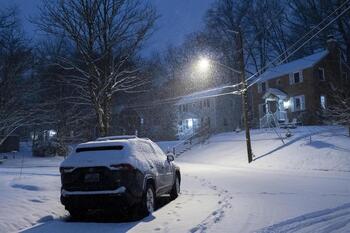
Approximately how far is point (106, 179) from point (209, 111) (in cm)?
4884

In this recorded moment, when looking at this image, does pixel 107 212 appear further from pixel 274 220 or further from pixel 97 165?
pixel 274 220

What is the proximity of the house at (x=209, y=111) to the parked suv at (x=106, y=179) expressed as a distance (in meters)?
44.5

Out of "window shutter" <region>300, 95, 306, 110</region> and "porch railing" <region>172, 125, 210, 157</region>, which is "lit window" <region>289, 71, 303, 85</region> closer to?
"window shutter" <region>300, 95, 306, 110</region>

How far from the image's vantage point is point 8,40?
31156mm

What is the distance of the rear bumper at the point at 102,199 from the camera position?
31.4 ft

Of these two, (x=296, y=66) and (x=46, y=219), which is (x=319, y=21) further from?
(x=46, y=219)

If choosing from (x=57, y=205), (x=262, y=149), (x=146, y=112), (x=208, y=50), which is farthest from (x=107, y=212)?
(x=208, y=50)

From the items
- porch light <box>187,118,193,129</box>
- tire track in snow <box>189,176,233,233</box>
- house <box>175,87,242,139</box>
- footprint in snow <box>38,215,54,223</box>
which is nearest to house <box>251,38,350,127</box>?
house <box>175,87,242,139</box>

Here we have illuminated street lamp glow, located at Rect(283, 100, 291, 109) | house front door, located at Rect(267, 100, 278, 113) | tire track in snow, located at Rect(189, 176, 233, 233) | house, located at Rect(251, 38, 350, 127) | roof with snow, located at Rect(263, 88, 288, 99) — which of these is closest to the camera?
tire track in snow, located at Rect(189, 176, 233, 233)

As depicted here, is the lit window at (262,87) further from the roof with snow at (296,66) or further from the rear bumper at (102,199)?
the rear bumper at (102,199)

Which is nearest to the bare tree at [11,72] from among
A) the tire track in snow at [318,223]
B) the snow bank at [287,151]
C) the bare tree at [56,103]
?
the bare tree at [56,103]

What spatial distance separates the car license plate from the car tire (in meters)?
1.14

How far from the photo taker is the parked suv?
9.62 m

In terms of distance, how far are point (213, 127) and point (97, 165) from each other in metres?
46.2
